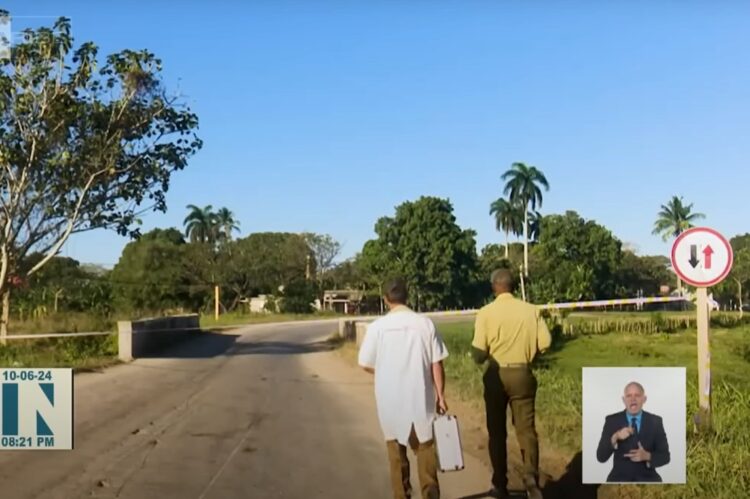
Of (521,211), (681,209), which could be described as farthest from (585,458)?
(681,209)

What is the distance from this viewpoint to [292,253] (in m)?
81.4

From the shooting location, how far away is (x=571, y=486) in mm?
8391

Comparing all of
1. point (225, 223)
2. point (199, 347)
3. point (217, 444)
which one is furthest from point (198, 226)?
point (217, 444)

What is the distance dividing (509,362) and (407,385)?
124cm

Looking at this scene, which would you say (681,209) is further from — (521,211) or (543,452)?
(543,452)

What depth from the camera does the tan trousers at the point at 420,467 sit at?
690 cm

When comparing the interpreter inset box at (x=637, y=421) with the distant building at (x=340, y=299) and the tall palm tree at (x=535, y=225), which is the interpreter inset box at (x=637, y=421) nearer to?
the tall palm tree at (x=535, y=225)

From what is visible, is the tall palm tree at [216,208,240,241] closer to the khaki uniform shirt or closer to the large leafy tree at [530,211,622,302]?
the large leafy tree at [530,211,622,302]

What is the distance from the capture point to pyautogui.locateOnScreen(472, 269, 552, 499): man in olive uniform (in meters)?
7.70

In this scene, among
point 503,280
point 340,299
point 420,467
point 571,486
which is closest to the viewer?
point 420,467

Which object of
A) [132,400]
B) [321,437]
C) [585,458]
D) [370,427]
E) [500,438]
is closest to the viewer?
[585,458]

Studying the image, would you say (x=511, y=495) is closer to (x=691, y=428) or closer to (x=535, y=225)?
(x=691, y=428)

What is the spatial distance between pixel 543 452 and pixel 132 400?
8.54 metres

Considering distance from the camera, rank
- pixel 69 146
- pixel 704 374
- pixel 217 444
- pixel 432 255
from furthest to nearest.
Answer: pixel 432 255
pixel 69 146
pixel 217 444
pixel 704 374
